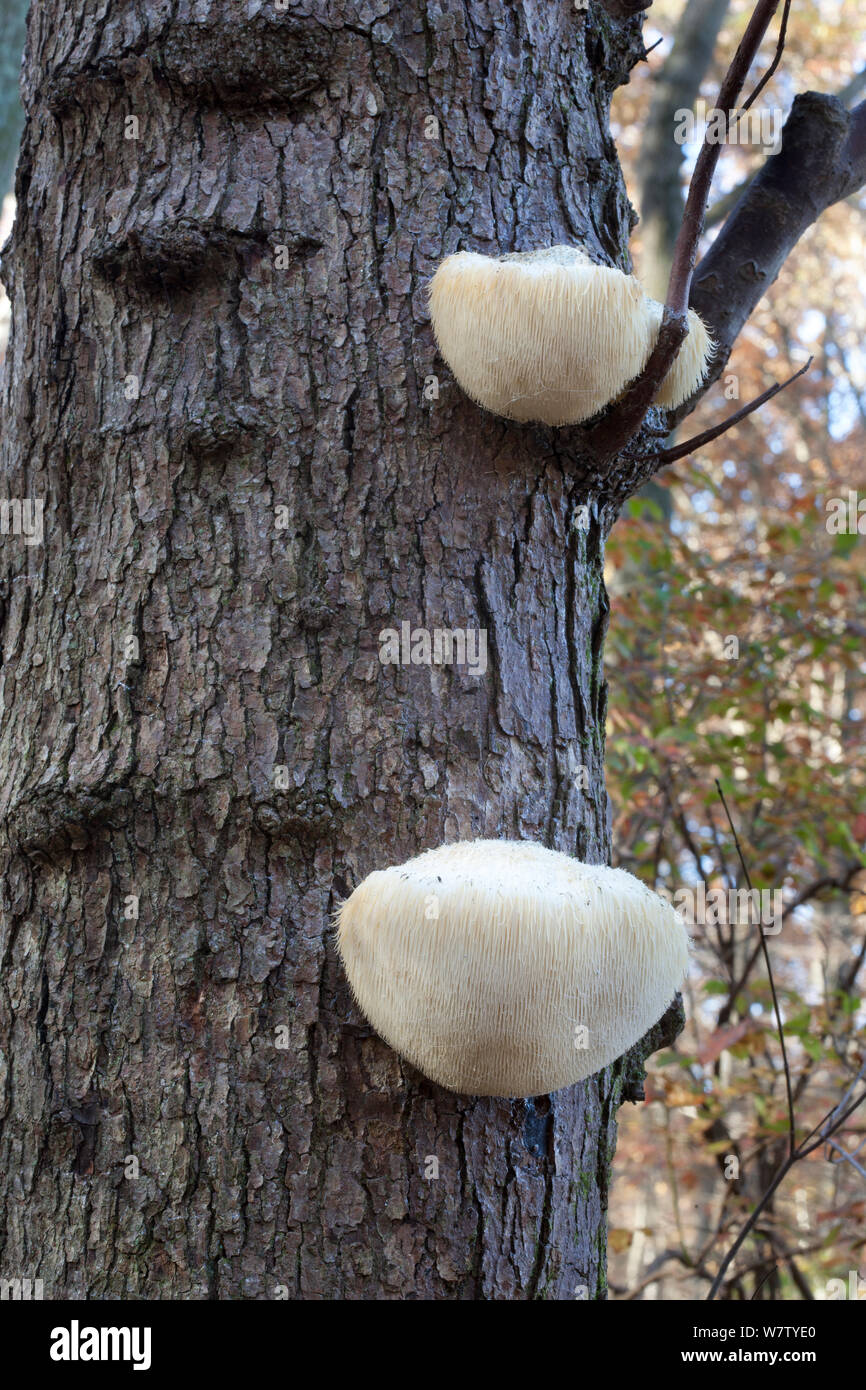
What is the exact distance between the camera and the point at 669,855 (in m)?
5.62

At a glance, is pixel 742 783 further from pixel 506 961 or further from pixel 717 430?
pixel 506 961

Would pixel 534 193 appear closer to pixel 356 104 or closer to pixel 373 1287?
pixel 356 104

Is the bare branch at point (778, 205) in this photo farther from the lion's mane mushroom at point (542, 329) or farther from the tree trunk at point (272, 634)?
the lion's mane mushroom at point (542, 329)

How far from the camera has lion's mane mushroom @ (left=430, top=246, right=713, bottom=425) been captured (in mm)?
1522

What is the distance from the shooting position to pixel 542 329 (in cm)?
154

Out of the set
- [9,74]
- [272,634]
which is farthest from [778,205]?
[9,74]

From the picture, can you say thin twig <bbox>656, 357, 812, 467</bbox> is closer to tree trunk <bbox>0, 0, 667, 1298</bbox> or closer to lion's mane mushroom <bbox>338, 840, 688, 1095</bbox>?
tree trunk <bbox>0, 0, 667, 1298</bbox>

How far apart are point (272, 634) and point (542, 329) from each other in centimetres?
Answer: 62

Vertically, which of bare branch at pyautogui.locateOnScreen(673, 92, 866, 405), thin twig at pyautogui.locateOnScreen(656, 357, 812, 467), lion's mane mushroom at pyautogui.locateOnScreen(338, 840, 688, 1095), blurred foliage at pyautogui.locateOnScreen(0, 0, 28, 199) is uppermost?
blurred foliage at pyautogui.locateOnScreen(0, 0, 28, 199)

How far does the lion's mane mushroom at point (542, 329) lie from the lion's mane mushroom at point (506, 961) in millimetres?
723

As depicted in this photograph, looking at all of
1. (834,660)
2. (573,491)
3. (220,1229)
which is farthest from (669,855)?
(220,1229)

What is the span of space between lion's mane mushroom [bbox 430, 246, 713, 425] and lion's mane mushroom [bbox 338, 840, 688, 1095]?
2.37 ft

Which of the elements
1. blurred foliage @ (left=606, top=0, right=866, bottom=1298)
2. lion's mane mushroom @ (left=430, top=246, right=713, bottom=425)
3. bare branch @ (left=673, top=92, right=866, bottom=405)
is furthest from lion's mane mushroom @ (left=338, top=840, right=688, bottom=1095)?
blurred foliage @ (left=606, top=0, right=866, bottom=1298)

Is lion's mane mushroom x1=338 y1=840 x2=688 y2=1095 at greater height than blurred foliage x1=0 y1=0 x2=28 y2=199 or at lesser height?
lesser
